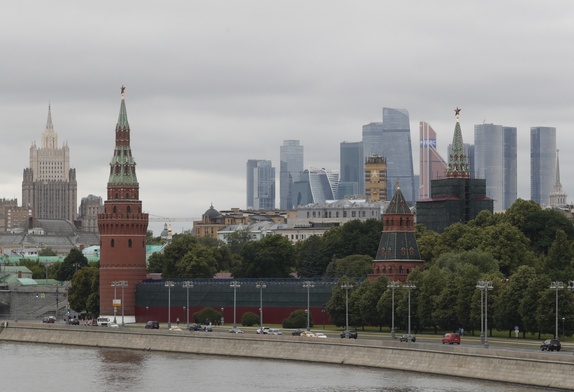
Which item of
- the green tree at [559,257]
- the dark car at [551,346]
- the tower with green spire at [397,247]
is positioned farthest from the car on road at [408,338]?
the tower with green spire at [397,247]

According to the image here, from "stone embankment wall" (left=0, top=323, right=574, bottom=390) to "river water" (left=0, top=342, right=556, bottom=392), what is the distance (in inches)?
40.0

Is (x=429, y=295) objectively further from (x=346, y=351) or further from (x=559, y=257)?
(x=346, y=351)

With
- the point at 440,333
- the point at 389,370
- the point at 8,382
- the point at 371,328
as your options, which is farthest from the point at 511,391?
the point at 371,328

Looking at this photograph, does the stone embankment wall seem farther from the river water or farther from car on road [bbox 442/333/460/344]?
car on road [bbox 442/333/460/344]

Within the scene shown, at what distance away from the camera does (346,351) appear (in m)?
149

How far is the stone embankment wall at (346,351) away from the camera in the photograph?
12500cm

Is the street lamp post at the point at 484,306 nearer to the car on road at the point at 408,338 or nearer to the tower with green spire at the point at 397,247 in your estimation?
the car on road at the point at 408,338

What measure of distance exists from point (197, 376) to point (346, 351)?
44.1 ft

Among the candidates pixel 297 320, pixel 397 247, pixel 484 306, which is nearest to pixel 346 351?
pixel 484 306

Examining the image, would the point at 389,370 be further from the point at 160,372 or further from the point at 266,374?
the point at 160,372

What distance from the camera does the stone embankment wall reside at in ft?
410

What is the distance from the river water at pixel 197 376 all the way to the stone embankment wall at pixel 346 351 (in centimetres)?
102

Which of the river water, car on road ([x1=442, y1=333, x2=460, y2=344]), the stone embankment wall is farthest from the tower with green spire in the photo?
car on road ([x1=442, y1=333, x2=460, y2=344])

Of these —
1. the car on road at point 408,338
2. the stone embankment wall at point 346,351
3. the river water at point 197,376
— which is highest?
the car on road at point 408,338
